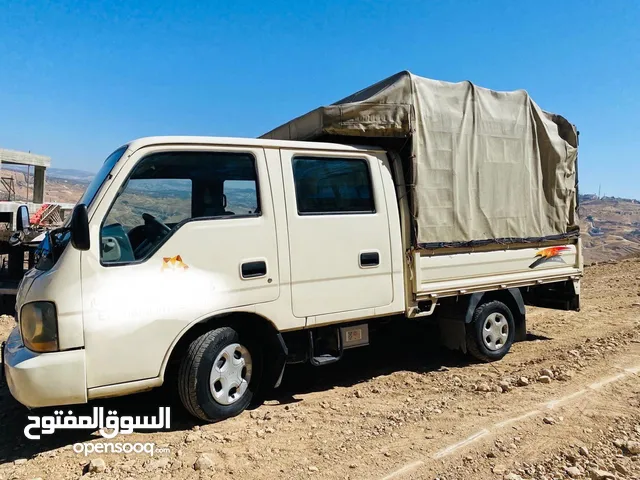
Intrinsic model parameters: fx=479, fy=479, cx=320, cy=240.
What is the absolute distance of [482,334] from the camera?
18.5ft

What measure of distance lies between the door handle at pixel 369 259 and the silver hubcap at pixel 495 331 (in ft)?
6.04

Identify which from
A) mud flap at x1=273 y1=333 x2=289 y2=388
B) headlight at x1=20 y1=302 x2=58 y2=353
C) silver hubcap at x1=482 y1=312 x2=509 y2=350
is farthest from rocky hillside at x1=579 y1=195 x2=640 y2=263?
headlight at x1=20 y1=302 x2=58 y2=353

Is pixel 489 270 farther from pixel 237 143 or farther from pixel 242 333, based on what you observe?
pixel 237 143

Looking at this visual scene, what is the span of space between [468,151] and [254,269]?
2927 mm

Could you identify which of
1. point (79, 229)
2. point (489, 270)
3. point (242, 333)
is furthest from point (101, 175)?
point (489, 270)

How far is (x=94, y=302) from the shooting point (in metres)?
3.42

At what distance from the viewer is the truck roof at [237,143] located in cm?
386

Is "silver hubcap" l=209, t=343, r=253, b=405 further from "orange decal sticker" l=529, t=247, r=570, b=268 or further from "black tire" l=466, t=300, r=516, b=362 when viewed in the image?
"orange decal sticker" l=529, t=247, r=570, b=268

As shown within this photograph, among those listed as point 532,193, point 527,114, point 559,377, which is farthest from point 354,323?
point 527,114

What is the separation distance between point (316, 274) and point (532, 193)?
3270mm

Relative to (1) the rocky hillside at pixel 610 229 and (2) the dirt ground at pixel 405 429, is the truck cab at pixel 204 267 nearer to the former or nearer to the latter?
(2) the dirt ground at pixel 405 429

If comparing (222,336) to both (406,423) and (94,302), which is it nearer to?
(94,302)

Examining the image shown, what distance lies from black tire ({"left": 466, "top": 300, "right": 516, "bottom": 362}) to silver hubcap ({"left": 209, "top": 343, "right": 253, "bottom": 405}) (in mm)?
2759

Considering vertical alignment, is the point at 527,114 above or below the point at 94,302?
above
